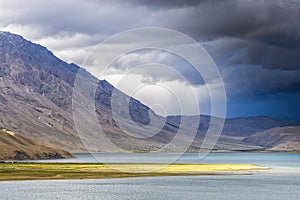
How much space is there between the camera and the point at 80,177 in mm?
145625

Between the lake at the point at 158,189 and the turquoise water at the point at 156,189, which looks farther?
the lake at the point at 158,189

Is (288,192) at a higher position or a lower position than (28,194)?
higher

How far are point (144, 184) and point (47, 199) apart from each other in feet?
118

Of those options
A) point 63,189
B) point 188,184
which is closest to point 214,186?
point 188,184

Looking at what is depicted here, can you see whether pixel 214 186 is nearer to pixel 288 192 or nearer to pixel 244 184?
pixel 244 184

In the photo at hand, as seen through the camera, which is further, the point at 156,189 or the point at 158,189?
the point at 158,189

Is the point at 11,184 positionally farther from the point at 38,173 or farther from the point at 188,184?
the point at 188,184

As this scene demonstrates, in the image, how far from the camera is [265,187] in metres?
128

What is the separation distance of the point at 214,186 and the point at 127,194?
1033 inches

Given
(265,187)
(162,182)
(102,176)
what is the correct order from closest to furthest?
1. (265,187)
2. (162,182)
3. (102,176)

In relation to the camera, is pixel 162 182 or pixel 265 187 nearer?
pixel 265 187

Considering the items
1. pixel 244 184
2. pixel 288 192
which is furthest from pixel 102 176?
pixel 288 192

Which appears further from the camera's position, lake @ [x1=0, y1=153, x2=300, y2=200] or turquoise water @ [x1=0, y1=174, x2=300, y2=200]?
lake @ [x1=0, y1=153, x2=300, y2=200]

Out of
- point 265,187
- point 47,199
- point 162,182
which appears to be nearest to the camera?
point 47,199
